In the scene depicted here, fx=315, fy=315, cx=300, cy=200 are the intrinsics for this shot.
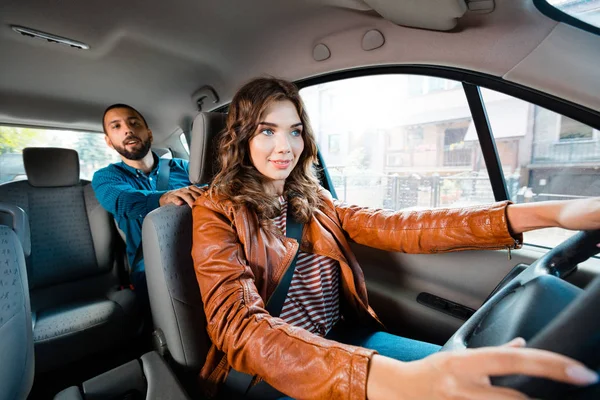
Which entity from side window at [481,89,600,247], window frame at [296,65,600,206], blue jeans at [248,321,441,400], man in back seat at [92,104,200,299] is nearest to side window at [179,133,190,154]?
man in back seat at [92,104,200,299]

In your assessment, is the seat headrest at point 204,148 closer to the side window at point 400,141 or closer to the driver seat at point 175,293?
the driver seat at point 175,293

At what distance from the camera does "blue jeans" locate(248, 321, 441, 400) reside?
115 centimetres

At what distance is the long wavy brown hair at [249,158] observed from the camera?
3.75ft

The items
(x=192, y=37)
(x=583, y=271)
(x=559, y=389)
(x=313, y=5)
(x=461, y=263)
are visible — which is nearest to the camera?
(x=559, y=389)

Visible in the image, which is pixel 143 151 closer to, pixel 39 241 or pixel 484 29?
pixel 39 241

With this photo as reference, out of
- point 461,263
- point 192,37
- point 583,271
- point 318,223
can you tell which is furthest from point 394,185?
point 192,37

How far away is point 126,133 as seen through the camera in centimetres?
224

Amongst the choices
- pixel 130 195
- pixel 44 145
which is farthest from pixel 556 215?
pixel 44 145

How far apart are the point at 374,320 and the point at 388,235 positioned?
362mm

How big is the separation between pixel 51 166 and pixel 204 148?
1557 mm

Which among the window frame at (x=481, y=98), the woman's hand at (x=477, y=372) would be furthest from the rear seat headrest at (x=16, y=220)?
the window frame at (x=481, y=98)

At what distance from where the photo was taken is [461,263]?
4.97ft

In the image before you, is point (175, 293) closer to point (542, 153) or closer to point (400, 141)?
point (400, 141)

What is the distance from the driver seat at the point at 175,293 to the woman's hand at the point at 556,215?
3.83 feet
